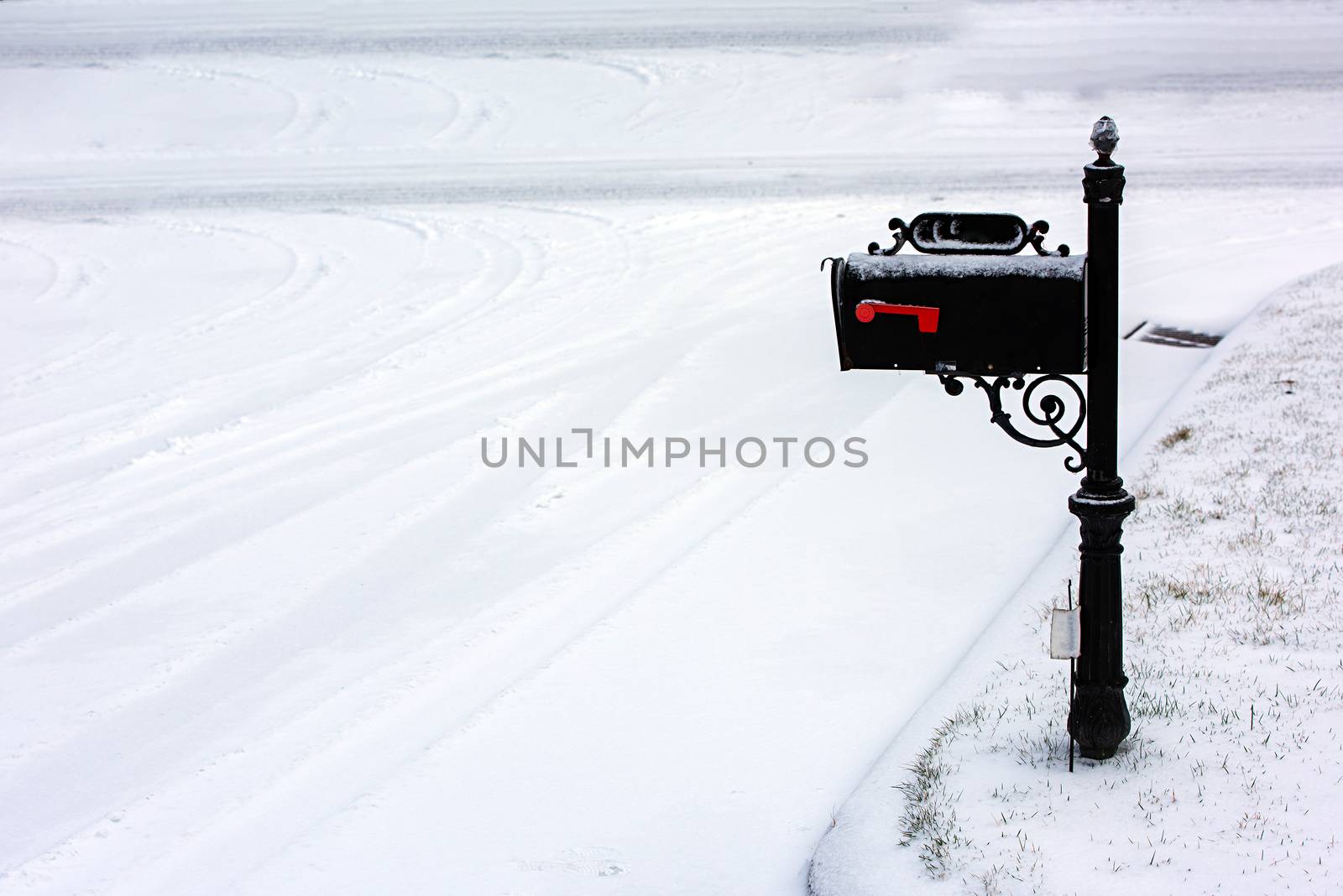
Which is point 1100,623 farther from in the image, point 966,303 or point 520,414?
point 520,414

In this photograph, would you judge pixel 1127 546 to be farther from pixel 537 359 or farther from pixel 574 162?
pixel 574 162

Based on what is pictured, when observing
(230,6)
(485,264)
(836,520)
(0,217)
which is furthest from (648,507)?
(230,6)

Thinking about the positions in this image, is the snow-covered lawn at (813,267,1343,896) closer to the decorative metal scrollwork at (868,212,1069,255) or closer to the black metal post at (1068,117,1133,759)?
the black metal post at (1068,117,1133,759)

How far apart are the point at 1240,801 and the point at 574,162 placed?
13.0m

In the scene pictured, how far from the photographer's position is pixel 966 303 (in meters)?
3.76

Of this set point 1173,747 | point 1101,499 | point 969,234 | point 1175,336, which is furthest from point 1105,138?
point 1175,336

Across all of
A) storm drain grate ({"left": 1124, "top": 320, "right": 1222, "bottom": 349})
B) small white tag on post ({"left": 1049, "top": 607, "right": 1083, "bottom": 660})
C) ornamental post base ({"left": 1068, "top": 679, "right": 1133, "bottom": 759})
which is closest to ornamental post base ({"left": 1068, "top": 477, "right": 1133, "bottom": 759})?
ornamental post base ({"left": 1068, "top": 679, "right": 1133, "bottom": 759})

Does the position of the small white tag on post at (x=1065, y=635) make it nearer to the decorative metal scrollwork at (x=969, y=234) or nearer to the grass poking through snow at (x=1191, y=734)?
the grass poking through snow at (x=1191, y=734)

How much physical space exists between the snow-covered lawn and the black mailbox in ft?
3.96

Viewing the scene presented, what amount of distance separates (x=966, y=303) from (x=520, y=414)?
523 centimetres

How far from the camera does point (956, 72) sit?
1809 cm

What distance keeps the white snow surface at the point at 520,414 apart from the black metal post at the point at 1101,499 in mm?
998

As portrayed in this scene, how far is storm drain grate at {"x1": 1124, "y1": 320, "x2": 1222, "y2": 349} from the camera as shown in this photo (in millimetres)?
9586

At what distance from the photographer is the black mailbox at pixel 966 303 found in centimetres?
373
